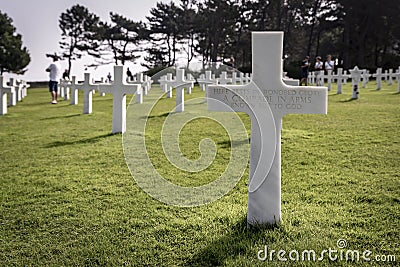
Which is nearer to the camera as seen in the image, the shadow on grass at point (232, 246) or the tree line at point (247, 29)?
the shadow on grass at point (232, 246)

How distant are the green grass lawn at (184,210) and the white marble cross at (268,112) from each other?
7.6 inches

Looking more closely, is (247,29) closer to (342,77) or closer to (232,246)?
(342,77)

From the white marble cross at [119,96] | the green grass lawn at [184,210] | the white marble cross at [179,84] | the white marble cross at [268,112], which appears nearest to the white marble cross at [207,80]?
the white marble cross at [179,84]

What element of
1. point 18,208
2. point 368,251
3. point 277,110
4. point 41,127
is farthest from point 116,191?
point 41,127

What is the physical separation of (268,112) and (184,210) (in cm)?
115

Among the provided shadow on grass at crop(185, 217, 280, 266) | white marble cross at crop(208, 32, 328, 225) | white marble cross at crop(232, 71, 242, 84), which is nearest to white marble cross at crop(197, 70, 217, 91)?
white marble cross at crop(232, 71, 242, 84)

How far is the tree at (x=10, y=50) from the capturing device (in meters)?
41.4

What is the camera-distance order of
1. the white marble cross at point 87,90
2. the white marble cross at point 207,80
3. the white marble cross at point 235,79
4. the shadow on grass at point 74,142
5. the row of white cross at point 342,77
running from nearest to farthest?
1. the shadow on grass at point 74,142
2. the white marble cross at point 87,90
3. the row of white cross at point 342,77
4. the white marble cross at point 207,80
5. the white marble cross at point 235,79

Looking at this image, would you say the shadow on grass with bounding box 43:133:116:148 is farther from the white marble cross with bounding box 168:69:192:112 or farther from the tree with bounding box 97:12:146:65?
the tree with bounding box 97:12:146:65

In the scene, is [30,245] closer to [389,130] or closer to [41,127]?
[389,130]

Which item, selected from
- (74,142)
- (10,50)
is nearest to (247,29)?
(10,50)

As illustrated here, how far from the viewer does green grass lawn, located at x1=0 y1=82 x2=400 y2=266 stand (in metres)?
2.60

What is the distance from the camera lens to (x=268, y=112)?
2.90 metres

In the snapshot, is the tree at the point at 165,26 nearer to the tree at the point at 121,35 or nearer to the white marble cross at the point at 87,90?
the tree at the point at 121,35
